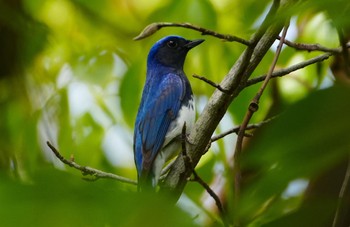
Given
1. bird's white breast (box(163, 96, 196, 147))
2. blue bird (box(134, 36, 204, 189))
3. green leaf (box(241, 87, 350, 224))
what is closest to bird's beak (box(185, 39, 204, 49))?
blue bird (box(134, 36, 204, 189))

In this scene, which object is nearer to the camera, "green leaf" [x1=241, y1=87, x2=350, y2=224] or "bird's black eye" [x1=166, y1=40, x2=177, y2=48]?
"green leaf" [x1=241, y1=87, x2=350, y2=224]

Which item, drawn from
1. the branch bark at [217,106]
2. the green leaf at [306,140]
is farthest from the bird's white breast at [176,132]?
the green leaf at [306,140]

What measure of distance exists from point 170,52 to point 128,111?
1222 millimetres

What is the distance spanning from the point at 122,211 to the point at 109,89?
403 cm

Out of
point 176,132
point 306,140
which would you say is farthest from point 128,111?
point 306,140

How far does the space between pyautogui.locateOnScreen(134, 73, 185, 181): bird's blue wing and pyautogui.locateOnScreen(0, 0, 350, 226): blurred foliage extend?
0.10 m

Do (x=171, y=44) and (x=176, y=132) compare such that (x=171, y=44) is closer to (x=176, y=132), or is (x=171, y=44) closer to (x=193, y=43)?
(x=193, y=43)

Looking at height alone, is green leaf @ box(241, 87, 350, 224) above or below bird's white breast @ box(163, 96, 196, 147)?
below

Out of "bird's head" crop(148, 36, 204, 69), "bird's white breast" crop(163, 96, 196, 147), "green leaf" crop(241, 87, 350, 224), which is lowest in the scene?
"green leaf" crop(241, 87, 350, 224)

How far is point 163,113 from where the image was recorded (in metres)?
3.85

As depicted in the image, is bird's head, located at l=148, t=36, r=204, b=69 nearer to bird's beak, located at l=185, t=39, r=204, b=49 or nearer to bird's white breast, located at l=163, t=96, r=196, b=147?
bird's beak, located at l=185, t=39, r=204, b=49

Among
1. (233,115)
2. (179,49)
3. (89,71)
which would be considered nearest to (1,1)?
(89,71)

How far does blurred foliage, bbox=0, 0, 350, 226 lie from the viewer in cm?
57

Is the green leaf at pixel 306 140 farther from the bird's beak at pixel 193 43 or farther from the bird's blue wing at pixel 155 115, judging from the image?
the bird's beak at pixel 193 43
